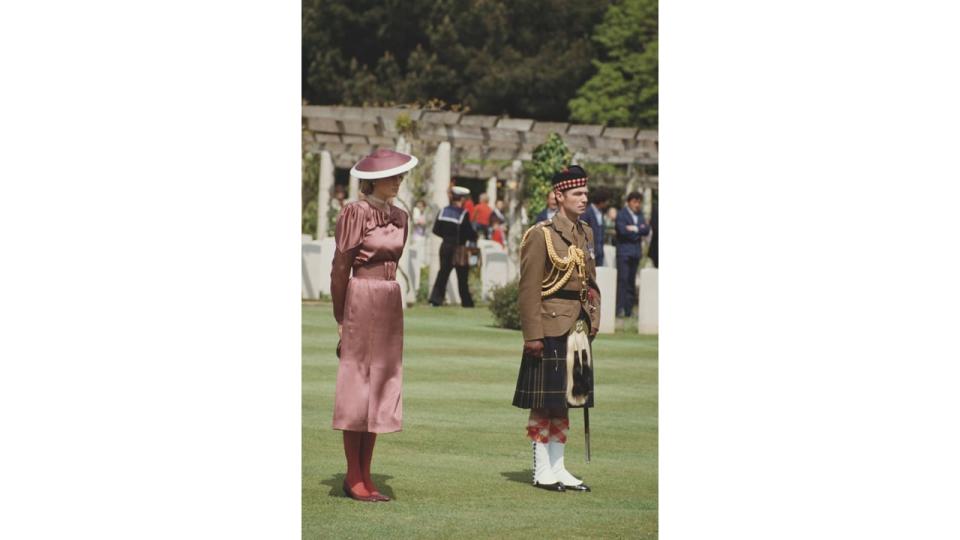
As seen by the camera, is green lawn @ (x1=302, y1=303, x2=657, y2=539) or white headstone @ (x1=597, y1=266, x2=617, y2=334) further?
white headstone @ (x1=597, y1=266, x2=617, y2=334)

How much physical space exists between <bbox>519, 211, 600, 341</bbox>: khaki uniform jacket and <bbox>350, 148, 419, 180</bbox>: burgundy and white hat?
1.01 meters

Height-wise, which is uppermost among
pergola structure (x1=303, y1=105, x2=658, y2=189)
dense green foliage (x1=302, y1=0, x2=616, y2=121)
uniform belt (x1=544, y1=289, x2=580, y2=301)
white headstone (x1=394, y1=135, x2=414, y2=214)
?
dense green foliage (x1=302, y1=0, x2=616, y2=121)

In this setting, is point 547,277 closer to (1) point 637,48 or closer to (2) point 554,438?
(2) point 554,438

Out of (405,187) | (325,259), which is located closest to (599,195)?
(405,187)

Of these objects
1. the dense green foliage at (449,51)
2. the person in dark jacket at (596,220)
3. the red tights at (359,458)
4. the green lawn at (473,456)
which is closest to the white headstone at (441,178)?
the dense green foliage at (449,51)

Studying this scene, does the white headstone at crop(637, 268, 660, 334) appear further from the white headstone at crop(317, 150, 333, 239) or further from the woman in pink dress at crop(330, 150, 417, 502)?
the woman in pink dress at crop(330, 150, 417, 502)

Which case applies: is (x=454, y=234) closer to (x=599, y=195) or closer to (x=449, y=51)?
(x=449, y=51)

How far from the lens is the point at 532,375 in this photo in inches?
391

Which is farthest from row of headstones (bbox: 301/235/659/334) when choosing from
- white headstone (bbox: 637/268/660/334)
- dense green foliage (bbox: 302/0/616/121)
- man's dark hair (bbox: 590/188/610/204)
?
dense green foliage (bbox: 302/0/616/121)

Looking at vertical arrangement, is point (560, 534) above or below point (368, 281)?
below

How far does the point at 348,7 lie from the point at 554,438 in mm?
5684

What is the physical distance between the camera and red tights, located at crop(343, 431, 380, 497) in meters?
9.61

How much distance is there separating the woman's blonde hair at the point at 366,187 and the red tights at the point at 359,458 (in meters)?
1.53

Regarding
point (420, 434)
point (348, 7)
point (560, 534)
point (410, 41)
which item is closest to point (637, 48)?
point (410, 41)
